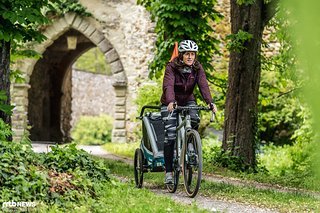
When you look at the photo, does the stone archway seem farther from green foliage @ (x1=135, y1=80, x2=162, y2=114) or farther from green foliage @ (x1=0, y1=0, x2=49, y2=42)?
green foliage @ (x1=0, y1=0, x2=49, y2=42)

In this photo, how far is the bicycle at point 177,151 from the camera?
620 centimetres

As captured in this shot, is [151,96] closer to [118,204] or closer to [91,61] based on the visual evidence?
[118,204]

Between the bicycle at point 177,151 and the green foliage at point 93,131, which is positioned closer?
the bicycle at point 177,151

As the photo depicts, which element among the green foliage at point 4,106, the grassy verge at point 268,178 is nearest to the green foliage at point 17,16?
the green foliage at point 4,106

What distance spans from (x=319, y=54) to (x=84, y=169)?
19.7ft

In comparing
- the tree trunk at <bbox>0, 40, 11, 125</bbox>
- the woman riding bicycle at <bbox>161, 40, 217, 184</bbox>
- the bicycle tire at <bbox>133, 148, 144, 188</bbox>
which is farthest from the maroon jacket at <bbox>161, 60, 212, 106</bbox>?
the tree trunk at <bbox>0, 40, 11, 125</bbox>

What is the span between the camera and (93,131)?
29.4m

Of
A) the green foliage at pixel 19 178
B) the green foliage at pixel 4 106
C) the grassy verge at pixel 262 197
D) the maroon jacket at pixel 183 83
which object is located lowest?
Answer: the grassy verge at pixel 262 197

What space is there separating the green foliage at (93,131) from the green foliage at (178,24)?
17096mm

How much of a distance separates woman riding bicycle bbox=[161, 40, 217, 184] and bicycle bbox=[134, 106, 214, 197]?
76mm

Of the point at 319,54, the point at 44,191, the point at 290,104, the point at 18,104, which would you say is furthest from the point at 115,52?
the point at 319,54

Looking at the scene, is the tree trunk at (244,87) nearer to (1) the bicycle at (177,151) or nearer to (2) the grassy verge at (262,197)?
(2) the grassy verge at (262,197)

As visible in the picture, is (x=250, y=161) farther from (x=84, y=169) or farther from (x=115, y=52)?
(x=115, y=52)

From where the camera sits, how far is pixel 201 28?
1178cm
